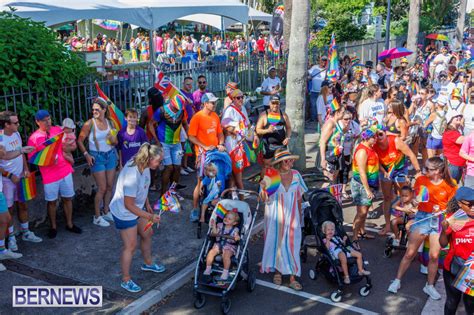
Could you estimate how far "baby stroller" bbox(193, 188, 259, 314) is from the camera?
6.04 meters

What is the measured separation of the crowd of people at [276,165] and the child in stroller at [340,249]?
2.1 inches

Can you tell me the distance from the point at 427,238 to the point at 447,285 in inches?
55.5

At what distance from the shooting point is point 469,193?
492 cm

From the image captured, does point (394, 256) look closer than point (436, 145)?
Yes


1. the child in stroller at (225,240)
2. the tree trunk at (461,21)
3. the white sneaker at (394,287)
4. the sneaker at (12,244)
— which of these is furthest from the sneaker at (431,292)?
the tree trunk at (461,21)

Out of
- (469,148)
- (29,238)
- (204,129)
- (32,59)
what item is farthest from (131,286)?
(469,148)

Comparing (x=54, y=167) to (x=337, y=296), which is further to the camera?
(x=54, y=167)

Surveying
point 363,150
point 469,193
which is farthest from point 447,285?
point 363,150

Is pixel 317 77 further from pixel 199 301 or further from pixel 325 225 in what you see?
pixel 199 301

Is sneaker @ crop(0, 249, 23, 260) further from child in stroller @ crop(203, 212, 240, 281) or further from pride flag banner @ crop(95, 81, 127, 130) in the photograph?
child in stroller @ crop(203, 212, 240, 281)

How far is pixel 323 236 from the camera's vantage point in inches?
262

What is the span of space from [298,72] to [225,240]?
5178 millimetres

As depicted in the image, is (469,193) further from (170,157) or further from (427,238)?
(170,157)

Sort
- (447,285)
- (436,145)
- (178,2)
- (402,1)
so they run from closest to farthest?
(447,285) → (436,145) → (178,2) → (402,1)
